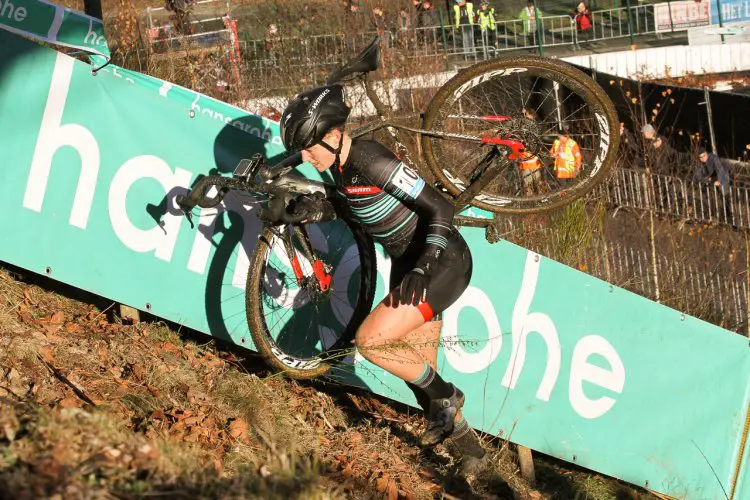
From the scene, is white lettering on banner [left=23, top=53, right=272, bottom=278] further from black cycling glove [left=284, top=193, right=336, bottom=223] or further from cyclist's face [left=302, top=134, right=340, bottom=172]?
cyclist's face [left=302, top=134, right=340, bottom=172]

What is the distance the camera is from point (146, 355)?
6305 millimetres

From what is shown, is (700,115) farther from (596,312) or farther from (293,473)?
(293,473)

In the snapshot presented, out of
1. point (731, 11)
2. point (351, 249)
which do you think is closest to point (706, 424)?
point (351, 249)

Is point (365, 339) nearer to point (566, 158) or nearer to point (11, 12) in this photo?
point (566, 158)

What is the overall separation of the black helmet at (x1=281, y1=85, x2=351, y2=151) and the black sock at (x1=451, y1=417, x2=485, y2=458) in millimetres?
2298

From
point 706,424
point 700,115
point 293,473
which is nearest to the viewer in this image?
point 293,473

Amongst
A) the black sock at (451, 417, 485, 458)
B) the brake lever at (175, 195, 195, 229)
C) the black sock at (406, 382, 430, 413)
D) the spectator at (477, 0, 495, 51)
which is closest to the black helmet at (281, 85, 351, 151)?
the brake lever at (175, 195, 195, 229)

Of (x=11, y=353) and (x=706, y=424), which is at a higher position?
(x=11, y=353)

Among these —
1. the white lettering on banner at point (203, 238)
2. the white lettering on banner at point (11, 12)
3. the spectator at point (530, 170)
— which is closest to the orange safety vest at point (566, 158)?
the spectator at point (530, 170)

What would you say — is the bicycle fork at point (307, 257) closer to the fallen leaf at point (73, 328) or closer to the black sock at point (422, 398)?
the black sock at point (422, 398)

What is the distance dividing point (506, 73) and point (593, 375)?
2.81 m

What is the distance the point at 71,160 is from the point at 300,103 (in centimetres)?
181

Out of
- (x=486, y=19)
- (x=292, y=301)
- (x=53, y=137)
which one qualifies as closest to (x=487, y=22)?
(x=486, y=19)

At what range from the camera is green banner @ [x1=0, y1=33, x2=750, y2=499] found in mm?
6141
